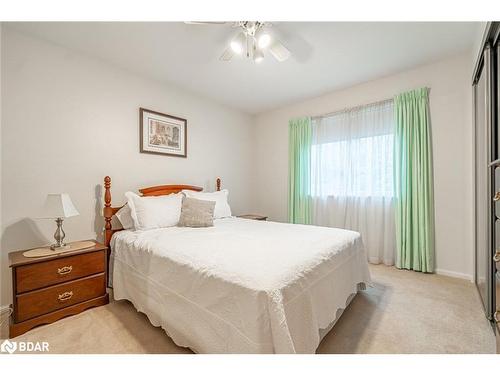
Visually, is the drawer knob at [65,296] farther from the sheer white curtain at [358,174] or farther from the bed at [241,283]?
the sheer white curtain at [358,174]

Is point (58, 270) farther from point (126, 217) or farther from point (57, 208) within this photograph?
point (126, 217)

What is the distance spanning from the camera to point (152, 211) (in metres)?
2.46

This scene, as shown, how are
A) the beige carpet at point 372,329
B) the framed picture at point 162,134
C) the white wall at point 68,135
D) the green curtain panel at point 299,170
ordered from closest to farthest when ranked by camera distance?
the beige carpet at point 372,329 < the white wall at point 68,135 < the framed picture at point 162,134 < the green curtain panel at point 299,170

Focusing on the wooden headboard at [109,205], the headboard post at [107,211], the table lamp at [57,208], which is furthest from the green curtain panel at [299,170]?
the table lamp at [57,208]

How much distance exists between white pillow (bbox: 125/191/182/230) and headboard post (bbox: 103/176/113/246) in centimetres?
20

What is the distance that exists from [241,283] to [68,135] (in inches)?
92.9

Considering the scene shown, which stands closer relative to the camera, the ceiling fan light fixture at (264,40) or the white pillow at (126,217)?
the ceiling fan light fixture at (264,40)

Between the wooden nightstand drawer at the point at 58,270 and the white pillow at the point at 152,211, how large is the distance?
46 cm

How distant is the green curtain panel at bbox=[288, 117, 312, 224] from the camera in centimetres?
375

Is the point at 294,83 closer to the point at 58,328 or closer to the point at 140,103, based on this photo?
the point at 140,103

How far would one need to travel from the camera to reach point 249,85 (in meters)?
3.22

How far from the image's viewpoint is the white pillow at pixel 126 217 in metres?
2.43

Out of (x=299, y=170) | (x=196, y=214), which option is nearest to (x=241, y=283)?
(x=196, y=214)

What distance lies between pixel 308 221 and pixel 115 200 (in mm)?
2816
